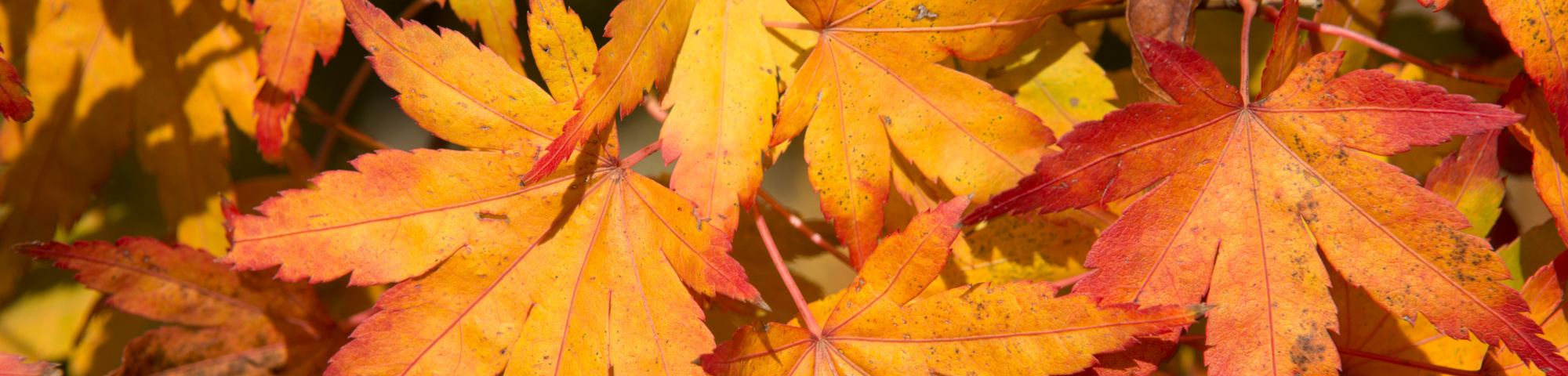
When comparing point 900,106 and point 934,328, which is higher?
point 900,106

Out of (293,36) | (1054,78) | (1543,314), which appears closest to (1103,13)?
(1054,78)

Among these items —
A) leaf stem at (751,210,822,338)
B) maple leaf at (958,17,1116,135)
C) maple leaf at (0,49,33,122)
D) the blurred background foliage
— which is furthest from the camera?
the blurred background foliage

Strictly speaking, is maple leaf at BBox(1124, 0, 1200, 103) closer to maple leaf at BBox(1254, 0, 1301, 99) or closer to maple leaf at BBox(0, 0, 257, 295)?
maple leaf at BBox(1254, 0, 1301, 99)

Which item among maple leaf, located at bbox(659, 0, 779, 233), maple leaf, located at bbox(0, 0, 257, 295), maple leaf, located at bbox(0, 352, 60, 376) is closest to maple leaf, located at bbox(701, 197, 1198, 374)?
maple leaf, located at bbox(659, 0, 779, 233)

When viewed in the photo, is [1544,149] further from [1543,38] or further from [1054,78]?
[1054,78]

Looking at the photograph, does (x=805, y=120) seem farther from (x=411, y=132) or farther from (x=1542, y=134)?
(x=411, y=132)

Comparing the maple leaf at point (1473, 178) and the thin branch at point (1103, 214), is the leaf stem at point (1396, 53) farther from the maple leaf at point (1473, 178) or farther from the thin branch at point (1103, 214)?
the thin branch at point (1103, 214)

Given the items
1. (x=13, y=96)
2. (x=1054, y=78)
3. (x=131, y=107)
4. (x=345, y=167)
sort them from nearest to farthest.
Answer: (x=13, y=96), (x=1054, y=78), (x=131, y=107), (x=345, y=167)
